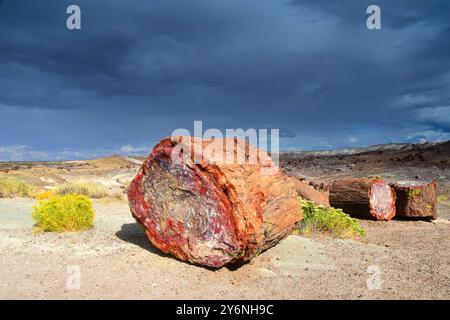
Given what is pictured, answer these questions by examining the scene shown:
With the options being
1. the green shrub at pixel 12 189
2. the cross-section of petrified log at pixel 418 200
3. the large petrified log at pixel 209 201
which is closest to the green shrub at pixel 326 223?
the large petrified log at pixel 209 201

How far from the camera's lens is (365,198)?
14781mm

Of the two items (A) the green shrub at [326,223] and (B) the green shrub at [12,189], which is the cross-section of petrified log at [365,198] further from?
(B) the green shrub at [12,189]

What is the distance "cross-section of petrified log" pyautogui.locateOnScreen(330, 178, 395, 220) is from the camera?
585 inches

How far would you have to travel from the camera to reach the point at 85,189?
64.0ft

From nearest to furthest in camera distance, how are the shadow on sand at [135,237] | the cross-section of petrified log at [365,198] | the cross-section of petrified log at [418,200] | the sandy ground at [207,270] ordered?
the sandy ground at [207,270] → the shadow on sand at [135,237] → the cross-section of petrified log at [365,198] → the cross-section of petrified log at [418,200]

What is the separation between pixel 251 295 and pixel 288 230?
2.14m

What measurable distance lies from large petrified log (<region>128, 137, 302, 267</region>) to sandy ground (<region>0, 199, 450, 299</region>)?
41 cm

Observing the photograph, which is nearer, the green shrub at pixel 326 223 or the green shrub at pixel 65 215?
the green shrub at pixel 65 215

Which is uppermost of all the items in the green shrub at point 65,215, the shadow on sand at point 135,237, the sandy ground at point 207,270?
the green shrub at point 65,215

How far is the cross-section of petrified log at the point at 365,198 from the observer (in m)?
Answer: 14.9

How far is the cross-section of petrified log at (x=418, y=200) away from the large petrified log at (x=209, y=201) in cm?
861

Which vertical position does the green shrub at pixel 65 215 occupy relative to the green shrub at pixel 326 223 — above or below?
above

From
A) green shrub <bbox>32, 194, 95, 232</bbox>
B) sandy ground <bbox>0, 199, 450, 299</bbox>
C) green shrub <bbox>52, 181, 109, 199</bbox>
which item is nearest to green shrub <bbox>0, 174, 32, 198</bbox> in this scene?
green shrub <bbox>52, 181, 109, 199</bbox>
